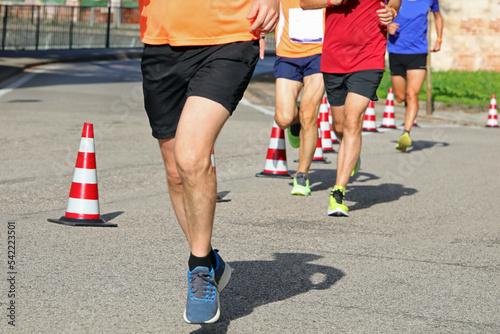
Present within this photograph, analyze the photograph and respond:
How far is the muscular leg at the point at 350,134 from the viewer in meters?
7.39

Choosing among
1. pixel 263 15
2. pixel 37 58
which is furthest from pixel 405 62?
pixel 37 58

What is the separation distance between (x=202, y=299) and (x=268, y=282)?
104 centimetres

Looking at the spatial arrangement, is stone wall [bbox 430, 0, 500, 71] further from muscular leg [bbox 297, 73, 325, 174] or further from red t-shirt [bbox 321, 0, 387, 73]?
red t-shirt [bbox 321, 0, 387, 73]

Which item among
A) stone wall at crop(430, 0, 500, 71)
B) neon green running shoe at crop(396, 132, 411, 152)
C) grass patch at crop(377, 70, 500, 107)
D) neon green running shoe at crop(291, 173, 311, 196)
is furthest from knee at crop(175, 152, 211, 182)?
stone wall at crop(430, 0, 500, 71)

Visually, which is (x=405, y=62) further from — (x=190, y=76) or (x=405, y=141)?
(x=190, y=76)

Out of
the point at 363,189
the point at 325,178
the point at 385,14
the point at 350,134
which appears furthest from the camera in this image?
the point at 325,178

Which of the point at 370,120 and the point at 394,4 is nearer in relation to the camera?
the point at 394,4

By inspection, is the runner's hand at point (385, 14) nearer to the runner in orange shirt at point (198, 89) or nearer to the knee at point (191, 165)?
the runner in orange shirt at point (198, 89)

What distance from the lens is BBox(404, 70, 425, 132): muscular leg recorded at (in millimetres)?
11758

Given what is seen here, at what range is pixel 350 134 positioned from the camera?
7438mm

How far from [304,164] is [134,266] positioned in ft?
11.2

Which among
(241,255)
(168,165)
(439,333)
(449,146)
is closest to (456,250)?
(241,255)

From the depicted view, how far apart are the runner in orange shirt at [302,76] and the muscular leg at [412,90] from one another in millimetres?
3592

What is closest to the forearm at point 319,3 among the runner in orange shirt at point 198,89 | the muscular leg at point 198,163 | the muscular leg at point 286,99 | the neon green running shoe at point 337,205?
the muscular leg at point 286,99
